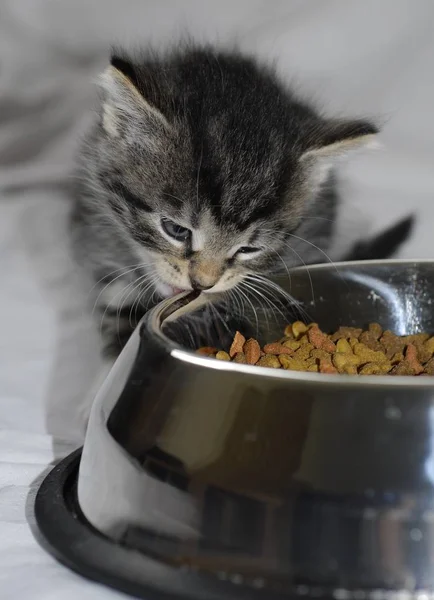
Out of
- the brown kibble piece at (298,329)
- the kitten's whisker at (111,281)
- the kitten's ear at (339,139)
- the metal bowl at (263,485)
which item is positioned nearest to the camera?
the metal bowl at (263,485)

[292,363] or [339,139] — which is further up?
[339,139]

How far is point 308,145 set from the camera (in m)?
1.38

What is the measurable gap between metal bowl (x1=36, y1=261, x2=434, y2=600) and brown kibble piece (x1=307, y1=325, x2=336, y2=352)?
31cm

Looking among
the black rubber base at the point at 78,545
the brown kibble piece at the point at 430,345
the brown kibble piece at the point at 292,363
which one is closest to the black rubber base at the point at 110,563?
the black rubber base at the point at 78,545

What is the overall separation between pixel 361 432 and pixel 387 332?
49 cm

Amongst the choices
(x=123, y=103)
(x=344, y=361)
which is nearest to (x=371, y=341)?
(x=344, y=361)

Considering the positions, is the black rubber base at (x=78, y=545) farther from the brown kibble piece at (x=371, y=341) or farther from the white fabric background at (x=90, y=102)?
the white fabric background at (x=90, y=102)

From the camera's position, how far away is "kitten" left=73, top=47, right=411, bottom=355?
130cm

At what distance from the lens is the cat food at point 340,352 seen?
1.04 m

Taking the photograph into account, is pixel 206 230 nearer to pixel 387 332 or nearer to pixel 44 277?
pixel 387 332

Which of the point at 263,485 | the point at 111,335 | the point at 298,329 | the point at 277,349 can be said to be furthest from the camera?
the point at 111,335

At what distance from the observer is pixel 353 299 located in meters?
1.27

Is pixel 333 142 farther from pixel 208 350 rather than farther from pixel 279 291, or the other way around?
pixel 208 350

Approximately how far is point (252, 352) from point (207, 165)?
0.33 metres
